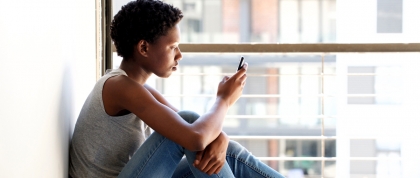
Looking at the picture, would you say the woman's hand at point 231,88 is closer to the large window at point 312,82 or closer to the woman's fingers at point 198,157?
the woman's fingers at point 198,157

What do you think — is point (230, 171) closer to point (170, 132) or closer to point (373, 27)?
point (170, 132)

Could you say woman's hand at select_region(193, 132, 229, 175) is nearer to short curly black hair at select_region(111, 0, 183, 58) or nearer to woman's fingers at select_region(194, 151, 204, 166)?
woman's fingers at select_region(194, 151, 204, 166)

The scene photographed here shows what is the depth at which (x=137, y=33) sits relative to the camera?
1409 mm

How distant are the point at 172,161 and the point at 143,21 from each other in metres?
0.37

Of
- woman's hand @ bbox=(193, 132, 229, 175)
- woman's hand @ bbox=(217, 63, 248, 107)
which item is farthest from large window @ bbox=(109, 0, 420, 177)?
woman's hand @ bbox=(193, 132, 229, 175)

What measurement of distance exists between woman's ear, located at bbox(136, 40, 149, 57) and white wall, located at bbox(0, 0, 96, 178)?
180mm

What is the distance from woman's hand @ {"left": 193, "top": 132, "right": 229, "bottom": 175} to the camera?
1324 mm

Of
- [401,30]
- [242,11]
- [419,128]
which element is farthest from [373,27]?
[419,128]

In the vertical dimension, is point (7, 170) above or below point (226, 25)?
below

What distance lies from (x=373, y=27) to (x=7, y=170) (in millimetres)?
6375

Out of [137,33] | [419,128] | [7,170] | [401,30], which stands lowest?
[419,128]

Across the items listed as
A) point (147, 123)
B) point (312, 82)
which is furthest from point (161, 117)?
point (312, 82)

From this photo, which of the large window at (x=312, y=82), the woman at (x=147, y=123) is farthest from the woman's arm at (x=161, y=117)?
the large window at (x=312, y=82)

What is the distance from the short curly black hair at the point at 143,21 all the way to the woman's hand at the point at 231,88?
8.6 inches
